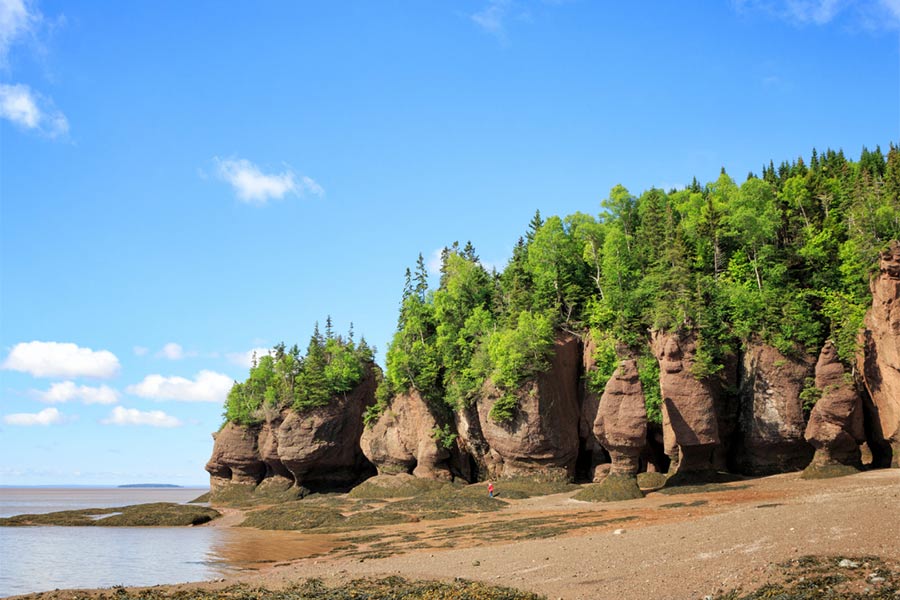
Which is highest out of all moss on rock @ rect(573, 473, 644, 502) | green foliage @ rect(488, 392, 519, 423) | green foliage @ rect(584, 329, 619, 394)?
green foliage @ rect(584, 329, 619, 394)

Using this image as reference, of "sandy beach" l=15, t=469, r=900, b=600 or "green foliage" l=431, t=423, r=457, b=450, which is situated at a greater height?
"green foliage" l=431, t=423, r=457, b=450

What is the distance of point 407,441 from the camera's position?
65938mm

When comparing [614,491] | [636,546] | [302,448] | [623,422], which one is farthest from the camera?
[302,448]

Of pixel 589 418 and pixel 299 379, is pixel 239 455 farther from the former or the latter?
pixel 589 418

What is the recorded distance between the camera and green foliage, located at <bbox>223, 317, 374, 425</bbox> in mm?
74062

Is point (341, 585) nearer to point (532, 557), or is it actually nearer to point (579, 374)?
point (532, 557)

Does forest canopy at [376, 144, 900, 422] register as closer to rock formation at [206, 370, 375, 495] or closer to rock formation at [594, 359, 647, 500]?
rock formation at [594, 359, 647, 500]

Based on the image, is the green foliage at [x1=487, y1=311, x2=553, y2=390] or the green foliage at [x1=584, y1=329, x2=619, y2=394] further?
the green foliage at [x1=487, y1=311, x2=553, y2=390]

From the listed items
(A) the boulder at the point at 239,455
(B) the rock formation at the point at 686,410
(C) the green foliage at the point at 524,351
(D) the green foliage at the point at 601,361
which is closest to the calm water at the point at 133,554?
(C) the green foliage at the point at 524,351

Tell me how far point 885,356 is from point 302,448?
54.4 meters

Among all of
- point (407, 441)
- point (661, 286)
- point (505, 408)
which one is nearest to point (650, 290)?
point (661, 286)

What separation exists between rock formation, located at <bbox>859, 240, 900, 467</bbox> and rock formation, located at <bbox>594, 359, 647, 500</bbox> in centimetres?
1454

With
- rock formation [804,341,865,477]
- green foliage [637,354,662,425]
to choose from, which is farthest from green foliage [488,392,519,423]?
rock formation [804,341,865,477]

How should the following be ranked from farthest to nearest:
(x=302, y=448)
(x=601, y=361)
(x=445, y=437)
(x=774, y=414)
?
(x=302, y=448)
(x=445, y=437)
(x=601, y=361)
(x=774, y=414)
